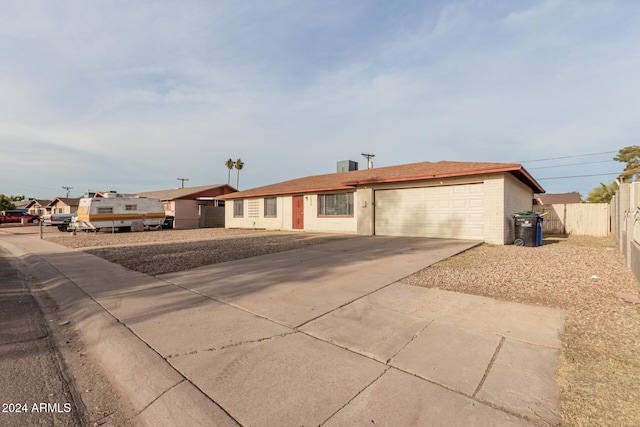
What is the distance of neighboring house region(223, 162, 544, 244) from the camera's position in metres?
12.1

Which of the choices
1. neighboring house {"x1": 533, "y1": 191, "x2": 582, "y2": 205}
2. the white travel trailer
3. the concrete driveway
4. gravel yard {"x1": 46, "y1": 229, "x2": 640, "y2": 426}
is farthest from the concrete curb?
neighboring house {"x1": 533, "y1": 191, "x2": 582, "y2": 205}

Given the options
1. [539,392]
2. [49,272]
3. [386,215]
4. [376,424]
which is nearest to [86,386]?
[376,424]

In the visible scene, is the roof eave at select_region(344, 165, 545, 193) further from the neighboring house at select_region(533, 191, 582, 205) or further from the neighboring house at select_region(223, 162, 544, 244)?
the neighboring house at select_region(533, 191, 582, 205)

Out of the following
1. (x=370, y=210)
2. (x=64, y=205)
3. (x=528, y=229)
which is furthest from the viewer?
(x=64, y=205)

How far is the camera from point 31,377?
2.98 metres

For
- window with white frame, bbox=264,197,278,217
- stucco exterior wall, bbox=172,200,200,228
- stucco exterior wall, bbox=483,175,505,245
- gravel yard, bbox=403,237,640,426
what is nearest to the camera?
gravel yard, bbox=403,237,640,426

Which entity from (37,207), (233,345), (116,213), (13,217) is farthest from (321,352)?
(37,207)

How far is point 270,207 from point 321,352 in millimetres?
19350

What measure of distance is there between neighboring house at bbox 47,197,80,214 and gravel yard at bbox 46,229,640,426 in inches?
1727

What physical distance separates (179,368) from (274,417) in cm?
125

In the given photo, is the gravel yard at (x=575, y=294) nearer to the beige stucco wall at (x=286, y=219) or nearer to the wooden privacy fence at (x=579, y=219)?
the beige stucco wall at (x=286, y=219)

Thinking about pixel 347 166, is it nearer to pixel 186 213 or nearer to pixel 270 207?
pixel 270 207

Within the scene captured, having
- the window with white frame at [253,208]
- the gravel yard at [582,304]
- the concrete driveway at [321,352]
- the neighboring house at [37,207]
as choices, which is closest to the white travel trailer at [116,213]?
the window with white frame at [253,208]

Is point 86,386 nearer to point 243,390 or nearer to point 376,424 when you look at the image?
point 243,390
